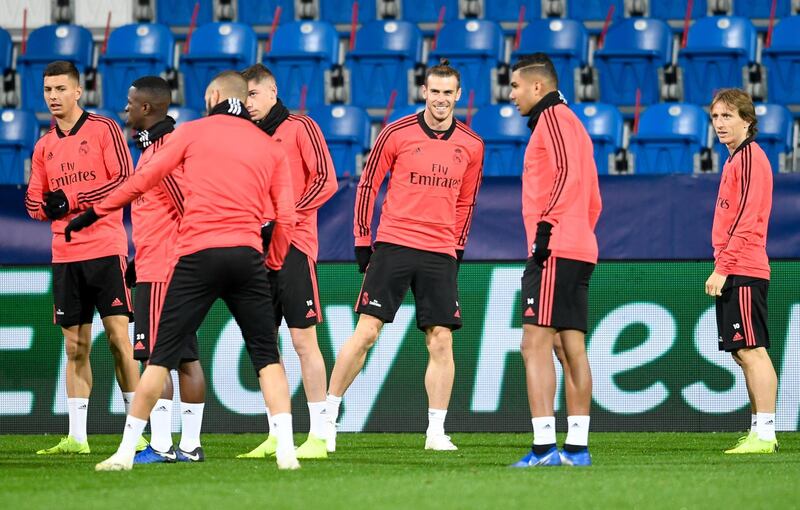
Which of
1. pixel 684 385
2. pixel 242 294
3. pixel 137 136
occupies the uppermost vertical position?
pixel 137 136

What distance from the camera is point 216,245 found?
6293 mm

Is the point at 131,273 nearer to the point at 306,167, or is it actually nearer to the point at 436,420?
the point at 306,167

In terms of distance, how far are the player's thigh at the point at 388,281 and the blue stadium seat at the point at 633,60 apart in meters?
7.02


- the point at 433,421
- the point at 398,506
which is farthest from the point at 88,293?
the point at 398,506

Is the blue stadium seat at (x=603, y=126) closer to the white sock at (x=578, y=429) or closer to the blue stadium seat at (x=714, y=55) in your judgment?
the blue stadium seat at (x=714, y=55)

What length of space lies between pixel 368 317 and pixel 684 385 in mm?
2789

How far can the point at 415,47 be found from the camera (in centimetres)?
1534

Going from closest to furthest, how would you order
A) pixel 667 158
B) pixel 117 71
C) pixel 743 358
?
pixel 743 358, pixel 667 158, pixel 117 71

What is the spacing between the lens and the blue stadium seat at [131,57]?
15.2 m

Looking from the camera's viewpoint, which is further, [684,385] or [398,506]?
[684,385]

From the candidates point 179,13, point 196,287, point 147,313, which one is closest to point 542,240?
point 196,287

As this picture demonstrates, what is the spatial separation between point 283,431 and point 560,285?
1509mm

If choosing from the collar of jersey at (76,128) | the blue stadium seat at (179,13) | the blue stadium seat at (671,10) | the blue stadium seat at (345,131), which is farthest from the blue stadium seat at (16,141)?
the blue stadium seat at (671,10)

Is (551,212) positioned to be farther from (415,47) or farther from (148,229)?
(415,47)
